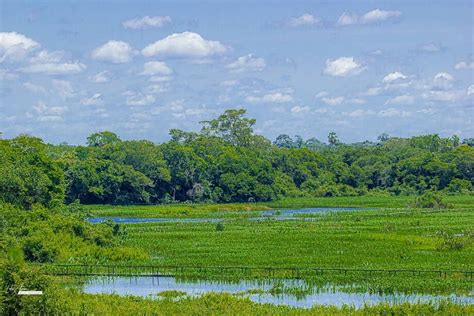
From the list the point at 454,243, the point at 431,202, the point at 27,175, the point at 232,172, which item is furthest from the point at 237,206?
the point at 454,243

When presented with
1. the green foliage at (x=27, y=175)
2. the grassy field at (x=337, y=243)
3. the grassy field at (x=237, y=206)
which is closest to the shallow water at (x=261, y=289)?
the grassy field at (x=337, y=243)

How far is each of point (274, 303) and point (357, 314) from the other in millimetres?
4894

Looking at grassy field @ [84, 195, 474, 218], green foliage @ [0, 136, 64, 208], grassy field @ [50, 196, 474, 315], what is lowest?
grassy field @ [50, 196, 474, 315]

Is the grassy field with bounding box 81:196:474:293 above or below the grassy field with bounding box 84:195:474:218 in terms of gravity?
below

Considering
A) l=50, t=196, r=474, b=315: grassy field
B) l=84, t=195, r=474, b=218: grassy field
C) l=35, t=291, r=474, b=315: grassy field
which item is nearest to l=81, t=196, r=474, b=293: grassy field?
l=50, t=196, r=474, b=315: grassy field

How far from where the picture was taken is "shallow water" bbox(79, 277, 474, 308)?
3697cm

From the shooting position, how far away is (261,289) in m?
40.2

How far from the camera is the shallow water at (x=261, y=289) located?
1455 inches

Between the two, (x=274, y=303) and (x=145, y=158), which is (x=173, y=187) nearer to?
(x=145, y=158)

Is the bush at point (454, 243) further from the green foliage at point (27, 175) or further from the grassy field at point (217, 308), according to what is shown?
the green foliage at point (27, 175)

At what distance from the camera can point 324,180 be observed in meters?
135

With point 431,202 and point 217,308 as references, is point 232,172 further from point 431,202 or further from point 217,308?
point 217,308

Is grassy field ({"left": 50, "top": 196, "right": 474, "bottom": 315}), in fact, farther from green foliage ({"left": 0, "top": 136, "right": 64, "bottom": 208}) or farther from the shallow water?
green foliage ({"left": 0, "top": 136, "right": 64, "bottom": 208})

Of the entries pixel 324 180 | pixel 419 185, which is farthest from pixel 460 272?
pixel 324 180
